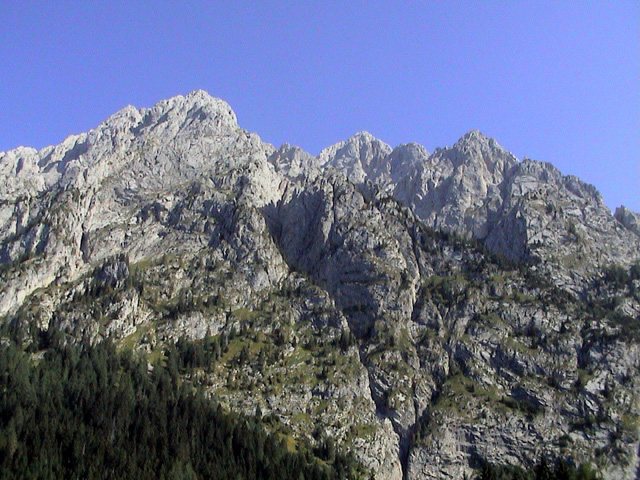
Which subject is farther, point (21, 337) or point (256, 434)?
point (21, 337)

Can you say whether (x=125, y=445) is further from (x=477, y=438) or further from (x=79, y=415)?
(x=477, y=438)

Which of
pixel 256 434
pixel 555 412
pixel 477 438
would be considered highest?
pixel 555 412

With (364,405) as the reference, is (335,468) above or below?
below

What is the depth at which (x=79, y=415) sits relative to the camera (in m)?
154

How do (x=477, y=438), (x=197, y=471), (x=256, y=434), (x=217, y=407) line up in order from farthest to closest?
(x=477, y=438) → (x=217, y=407) → (x=256, y=434) → (x=197, y=471)

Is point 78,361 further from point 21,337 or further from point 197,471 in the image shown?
point 197,471

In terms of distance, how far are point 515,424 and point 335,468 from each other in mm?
60776

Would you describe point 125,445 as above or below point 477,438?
below

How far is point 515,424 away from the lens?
634 ft

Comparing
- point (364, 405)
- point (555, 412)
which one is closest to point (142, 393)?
point (364, 405)

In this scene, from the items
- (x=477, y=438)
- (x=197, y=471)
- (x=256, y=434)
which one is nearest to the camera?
(x=197, y=471)

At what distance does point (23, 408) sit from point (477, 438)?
12775cm

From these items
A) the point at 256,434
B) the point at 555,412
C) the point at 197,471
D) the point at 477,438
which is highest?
the point at 555,412

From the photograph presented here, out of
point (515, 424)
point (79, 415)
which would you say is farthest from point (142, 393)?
point (515, 424)
